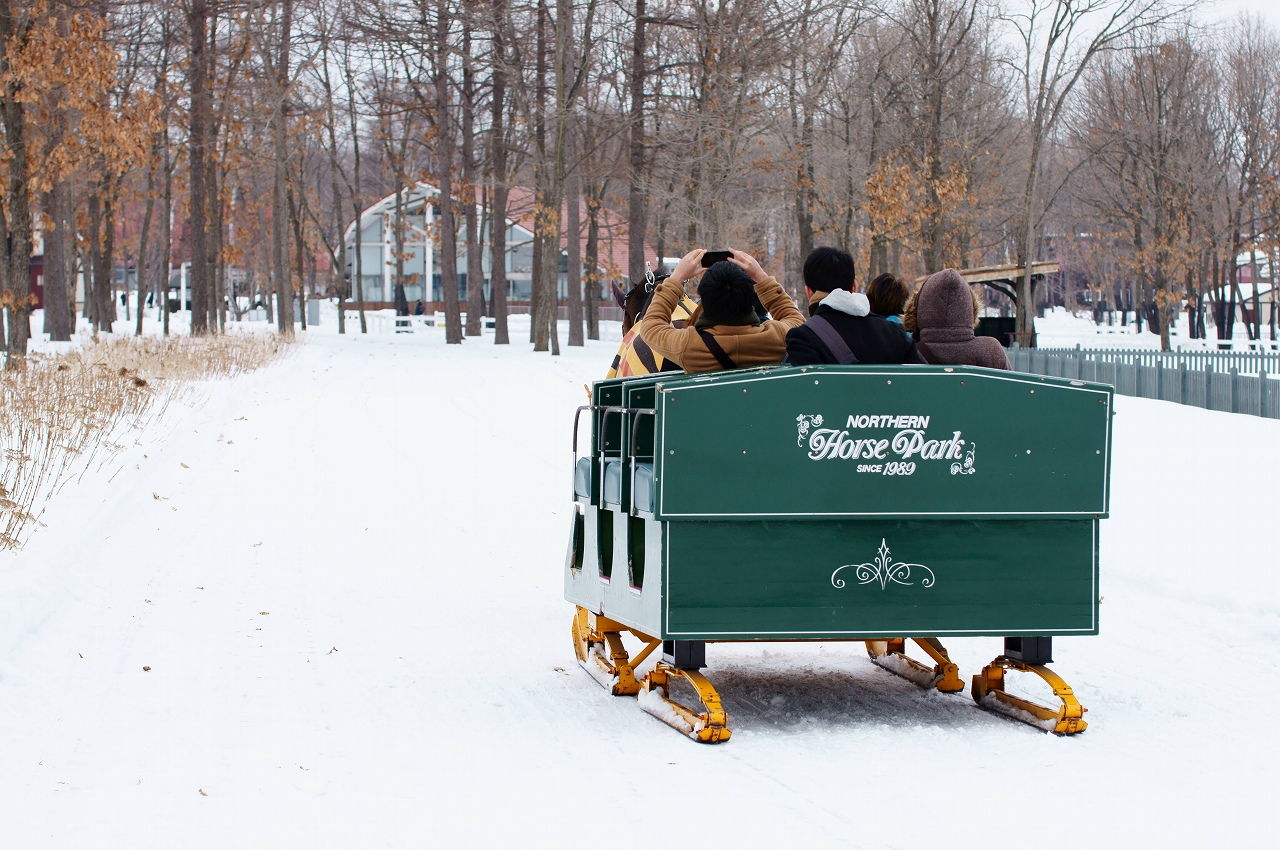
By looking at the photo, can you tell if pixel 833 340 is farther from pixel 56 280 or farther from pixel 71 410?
pixel 56 280

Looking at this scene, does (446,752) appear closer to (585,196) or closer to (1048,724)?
(1048,724)

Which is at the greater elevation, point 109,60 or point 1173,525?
point 109,60

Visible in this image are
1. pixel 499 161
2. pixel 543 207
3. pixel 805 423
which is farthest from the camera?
pixel 499 161

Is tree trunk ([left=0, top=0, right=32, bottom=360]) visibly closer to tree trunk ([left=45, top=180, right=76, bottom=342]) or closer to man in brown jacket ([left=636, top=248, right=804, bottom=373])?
tree trunk ([left=45, top=180, right=76, bottom=342])

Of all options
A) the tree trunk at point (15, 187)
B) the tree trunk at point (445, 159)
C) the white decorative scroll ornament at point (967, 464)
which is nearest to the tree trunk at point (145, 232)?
the tree trunk at point (445, 159)

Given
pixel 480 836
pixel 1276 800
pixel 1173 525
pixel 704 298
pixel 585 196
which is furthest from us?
pixel 585 196

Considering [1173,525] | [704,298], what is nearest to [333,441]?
[1173,525]

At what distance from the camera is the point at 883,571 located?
595cm

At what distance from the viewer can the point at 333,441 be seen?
56.7 ft

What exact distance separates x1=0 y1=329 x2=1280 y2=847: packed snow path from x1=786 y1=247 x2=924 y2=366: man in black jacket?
157cm

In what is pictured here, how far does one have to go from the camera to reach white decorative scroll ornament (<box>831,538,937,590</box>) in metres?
5.93

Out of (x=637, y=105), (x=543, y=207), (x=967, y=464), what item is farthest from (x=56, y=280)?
(x=967, y=464)

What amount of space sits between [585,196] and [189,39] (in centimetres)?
1331

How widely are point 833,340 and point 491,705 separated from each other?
7.35 feet
